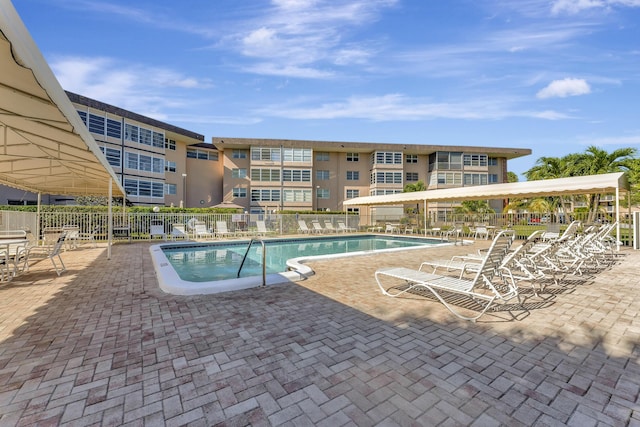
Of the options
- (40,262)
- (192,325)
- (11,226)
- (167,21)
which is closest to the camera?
(192,325)

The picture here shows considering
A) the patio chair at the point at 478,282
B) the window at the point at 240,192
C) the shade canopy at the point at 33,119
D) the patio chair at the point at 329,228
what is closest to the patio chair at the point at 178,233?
the shade canopy at the point at 33,119

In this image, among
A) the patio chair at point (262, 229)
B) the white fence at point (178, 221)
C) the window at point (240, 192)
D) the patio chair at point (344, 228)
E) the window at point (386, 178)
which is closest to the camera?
the white fence at point (178, 221)

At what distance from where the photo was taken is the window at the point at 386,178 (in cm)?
3391

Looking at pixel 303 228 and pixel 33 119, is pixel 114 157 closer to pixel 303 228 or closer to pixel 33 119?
pixel 303 228

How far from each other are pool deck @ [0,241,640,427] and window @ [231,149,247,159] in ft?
95.8

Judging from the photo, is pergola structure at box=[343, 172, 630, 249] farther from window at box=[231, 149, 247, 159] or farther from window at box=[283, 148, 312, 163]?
window at box=[231, 149, 247, 159]

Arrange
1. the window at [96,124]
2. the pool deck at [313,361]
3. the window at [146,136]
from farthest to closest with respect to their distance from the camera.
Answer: the window at [146,136], the window at [96,124], the pool deck at [313,361]

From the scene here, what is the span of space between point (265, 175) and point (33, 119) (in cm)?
2857

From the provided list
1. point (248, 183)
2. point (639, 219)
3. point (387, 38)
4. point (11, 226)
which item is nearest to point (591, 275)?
point (639, 219)

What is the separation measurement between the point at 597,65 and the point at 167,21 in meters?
14.9

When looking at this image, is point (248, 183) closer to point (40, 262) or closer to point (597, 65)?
point (40, 262)

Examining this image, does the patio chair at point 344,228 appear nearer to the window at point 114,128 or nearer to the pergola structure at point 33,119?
the pergola structure at point 33,119

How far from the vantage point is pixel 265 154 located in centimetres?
3228

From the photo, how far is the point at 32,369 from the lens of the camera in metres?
2.56
